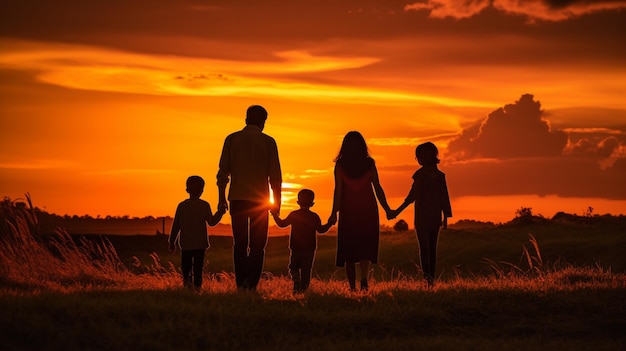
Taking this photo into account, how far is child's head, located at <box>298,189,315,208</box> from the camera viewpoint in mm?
15914

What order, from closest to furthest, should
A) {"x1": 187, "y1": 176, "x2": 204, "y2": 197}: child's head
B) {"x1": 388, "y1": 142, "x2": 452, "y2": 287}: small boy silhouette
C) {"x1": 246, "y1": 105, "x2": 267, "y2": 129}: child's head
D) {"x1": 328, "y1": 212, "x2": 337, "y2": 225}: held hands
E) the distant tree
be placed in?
{"x1": 246, "y1": 105, "x2": 267, "y2": 129}: child's head, {"x1": 328, "y1": 212, "x2": 337, "y2": 225}: held hands, {"x1": 187, "y1": 176, "x2": 204, "y2": 197}: child's head, {"x1": 388, "y1": 142, "x2": 452, "y2": 287}: small boy silhouette, the distant tree

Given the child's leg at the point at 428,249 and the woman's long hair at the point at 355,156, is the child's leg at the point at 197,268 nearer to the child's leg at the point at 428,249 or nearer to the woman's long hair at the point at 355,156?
the woman's long hair at the point at 355,156

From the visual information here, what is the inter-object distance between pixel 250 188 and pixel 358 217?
6.74 feet

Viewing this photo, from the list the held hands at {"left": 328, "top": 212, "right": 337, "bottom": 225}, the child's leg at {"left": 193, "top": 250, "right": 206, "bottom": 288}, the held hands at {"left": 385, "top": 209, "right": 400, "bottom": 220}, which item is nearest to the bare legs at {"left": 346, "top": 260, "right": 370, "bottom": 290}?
the held hands at {"left": 328, "top": 212, "right": 337, "bottom": 225}

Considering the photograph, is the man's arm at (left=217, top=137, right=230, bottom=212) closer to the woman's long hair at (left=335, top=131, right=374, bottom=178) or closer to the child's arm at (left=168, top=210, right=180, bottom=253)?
the child's arm at (left=168, top=210, right=180, bottom=253)

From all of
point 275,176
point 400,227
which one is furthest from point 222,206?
point 400,227

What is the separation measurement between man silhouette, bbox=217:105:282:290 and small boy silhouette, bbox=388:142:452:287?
275cm

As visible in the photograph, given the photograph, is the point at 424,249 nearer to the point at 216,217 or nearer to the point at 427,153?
the point at 427,153

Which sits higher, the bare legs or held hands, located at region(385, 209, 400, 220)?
held hands, located at region(385, 209, 400, 220)

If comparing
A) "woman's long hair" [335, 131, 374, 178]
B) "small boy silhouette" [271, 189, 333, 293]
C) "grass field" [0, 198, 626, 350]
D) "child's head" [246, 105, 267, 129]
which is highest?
"child's head" [246, 105, 267, 129]

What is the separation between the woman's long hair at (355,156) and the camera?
51.3ft

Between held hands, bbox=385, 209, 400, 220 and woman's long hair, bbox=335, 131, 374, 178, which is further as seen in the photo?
held hands, bbox=385, 209, 400, 220

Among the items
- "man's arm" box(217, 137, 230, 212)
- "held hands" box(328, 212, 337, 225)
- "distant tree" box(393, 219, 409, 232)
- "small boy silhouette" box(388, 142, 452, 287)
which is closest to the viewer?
"man's arm" box(217, 137, 230, 212)

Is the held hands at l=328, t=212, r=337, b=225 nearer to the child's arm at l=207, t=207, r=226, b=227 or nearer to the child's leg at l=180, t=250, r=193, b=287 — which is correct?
the child's arm at l=207, t=207, r=226, b=227
